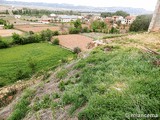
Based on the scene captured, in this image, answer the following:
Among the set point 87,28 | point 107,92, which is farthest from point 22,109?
point 87,28

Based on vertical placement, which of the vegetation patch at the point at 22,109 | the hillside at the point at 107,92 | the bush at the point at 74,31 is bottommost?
the bush at the point at 74,31

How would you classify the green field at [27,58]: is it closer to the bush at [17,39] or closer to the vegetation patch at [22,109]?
the bush at [17,39]

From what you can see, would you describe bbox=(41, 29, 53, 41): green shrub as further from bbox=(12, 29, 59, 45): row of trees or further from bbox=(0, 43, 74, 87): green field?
bbox=(0, 43, 74, 87): green field

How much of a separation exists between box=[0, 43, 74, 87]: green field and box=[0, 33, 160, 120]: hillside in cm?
1321

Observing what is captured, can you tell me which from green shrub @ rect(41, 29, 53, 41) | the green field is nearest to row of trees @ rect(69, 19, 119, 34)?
green shrub @ rect(41, 29, 53, 41)

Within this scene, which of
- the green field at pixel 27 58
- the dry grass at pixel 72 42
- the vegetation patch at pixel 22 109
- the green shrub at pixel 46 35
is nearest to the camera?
the vegetation patch at pixel 22 109

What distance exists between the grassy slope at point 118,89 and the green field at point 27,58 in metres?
14.4

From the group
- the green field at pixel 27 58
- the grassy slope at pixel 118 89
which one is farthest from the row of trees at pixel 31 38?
the grassy slope at pixel 118 89

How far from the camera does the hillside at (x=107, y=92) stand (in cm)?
496

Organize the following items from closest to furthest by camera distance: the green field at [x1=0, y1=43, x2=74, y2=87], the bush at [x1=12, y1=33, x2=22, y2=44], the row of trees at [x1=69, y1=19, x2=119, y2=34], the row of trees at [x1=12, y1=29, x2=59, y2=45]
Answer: the green field at [x1=0, y1=43, x2=74, y2=87] → the bush at [x1=12, y1=33, x2=22, y2=44] → the row of trees at [x1=12, y1=29, x2=59, y2=45] → the row of trees at [x1=69, y1=19, x2=119, y2=34]

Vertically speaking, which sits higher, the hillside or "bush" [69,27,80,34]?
the hillside

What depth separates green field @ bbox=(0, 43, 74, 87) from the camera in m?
24.2

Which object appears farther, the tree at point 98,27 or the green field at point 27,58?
the tree at point 98,27

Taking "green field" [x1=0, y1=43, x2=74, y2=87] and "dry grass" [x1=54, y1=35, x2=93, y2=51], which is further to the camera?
"dry grass" [x1=54, y1=35, x2=93, y2=51]
